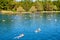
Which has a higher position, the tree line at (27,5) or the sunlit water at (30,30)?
the tree line at (27,5)

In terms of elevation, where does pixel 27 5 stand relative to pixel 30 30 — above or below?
above

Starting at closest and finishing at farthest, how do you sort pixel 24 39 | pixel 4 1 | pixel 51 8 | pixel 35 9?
1. pixel 24 39
2. pixel 4 1
3. pixel 35 9
4. pixel 51 8

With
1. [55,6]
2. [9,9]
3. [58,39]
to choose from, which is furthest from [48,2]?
[58,39]

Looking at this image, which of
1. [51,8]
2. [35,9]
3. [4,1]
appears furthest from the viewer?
[51,8]

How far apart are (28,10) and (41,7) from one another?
4855 millimetres

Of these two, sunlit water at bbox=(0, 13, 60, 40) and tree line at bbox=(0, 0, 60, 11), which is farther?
tree line at bbox=(0, 0, 60, 11)

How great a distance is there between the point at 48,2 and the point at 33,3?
4.99m

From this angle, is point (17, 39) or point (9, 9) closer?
point (17, 39)

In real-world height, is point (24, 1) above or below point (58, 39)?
above

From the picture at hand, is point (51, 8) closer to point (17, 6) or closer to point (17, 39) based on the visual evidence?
point (17, 6)

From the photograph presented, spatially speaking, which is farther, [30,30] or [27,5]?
[27,5]

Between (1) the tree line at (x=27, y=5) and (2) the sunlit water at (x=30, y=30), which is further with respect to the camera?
(1) the tree line at (x=27, y=5)

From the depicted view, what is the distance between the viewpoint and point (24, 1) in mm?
54312

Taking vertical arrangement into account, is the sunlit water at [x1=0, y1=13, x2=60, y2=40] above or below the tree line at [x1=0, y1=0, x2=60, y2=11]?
below
